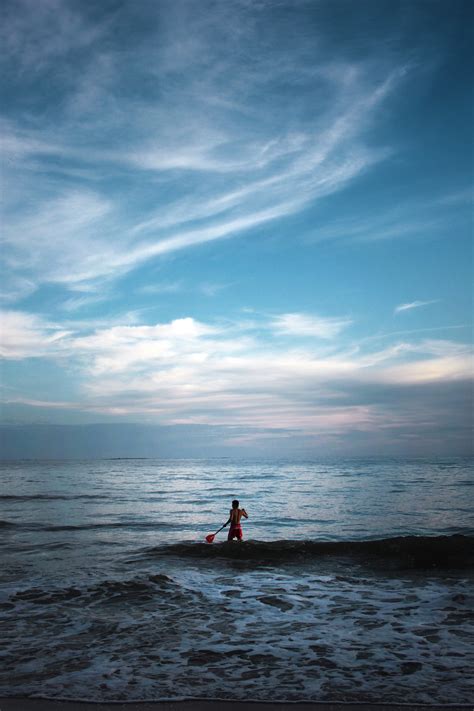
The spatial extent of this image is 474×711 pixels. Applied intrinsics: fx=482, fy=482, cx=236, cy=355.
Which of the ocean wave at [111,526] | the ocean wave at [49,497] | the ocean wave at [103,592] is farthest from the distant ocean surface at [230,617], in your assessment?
the ocean wave at [49,497]

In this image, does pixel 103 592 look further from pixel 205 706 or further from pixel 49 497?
pixel 49 497

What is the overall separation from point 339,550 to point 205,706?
14344 millimetres

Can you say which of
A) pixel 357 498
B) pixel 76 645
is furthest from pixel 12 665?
pixel 357 498

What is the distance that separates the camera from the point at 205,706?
5.82 m

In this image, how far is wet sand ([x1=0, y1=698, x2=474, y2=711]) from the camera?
5.71 metres

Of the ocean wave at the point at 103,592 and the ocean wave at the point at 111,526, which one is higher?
the ocean wave at the point at 103,592

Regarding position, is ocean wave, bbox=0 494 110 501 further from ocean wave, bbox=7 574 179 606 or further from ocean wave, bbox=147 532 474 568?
ocean wave, bbox=7 574 179 606

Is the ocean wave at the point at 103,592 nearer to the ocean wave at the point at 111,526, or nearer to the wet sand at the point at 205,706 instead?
the wet sand at the point at 205,706

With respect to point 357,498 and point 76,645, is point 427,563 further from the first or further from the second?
point 357,498

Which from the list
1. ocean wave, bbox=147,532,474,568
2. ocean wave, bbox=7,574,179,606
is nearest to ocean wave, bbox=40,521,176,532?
ocean wave, bbox=147,532,474,568

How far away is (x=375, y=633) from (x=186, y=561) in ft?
32.3

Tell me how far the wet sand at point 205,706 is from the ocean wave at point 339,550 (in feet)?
38.8

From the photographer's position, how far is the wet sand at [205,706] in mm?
5707

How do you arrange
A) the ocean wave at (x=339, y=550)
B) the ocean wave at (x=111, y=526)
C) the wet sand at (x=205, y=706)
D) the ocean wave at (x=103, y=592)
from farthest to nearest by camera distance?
the ocean wave at (x=111, y=526) < the ocean wave at (x=339, y=550) < the ocean wave at (x=103, y=592) < the wet sand at (x=205, y=706)
